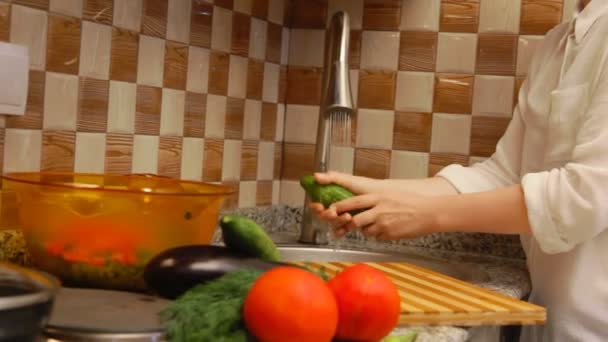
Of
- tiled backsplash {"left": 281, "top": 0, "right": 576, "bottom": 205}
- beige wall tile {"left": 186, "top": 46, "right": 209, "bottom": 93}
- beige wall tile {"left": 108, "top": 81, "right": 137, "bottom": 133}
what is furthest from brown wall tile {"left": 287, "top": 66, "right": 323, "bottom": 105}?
beige wall tile {"left": 108, "top": 81, "right": 137, "bottom": 133}

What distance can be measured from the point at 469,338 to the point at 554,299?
27 cm

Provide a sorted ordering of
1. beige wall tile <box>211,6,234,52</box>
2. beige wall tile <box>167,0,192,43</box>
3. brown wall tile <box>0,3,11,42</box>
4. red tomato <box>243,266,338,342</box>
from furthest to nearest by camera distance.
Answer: beige wall tile <box>211,6,234,52</box> → beige wall tile <box>167,0,192,43</box> → brown wall tile <box>0,3,11,42</box> → red tomato <box>243,266,338,342</box>

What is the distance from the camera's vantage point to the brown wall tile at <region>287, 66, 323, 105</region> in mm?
1844

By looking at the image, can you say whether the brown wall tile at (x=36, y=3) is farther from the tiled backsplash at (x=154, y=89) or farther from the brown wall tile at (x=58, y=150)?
the brown wall tile at (x=58, y=150)

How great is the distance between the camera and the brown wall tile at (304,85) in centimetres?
184

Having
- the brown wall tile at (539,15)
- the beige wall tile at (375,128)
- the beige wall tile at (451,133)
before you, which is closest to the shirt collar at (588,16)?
the brown wall tile at (539,15)

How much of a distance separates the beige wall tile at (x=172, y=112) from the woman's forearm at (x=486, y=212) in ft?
1.70

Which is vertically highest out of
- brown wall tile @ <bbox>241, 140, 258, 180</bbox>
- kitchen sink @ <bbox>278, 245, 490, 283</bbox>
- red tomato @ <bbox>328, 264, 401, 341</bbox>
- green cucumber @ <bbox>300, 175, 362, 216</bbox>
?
brown wall tile @ <bbox>241, 140, 258, 180</bbox>

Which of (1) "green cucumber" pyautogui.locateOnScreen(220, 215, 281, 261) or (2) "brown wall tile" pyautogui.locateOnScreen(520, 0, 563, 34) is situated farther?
(2) "brown wall tile" pyautogui.locateOnScreen(520, 0, 563, 34)

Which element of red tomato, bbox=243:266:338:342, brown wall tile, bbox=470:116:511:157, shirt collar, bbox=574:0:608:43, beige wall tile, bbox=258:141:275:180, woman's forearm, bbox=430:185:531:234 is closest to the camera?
red tomato, bbox=243:266:338:342

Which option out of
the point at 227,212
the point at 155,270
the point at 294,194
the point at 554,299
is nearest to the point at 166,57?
the point at 227,212

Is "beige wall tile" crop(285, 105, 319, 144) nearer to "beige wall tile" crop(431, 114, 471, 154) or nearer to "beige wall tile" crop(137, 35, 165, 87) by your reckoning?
"beige wall tile" crop(431, 114, 471, 154)

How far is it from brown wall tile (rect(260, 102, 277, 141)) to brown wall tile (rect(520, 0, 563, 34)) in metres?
0.56

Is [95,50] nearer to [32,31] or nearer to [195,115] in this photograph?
[32,31]
